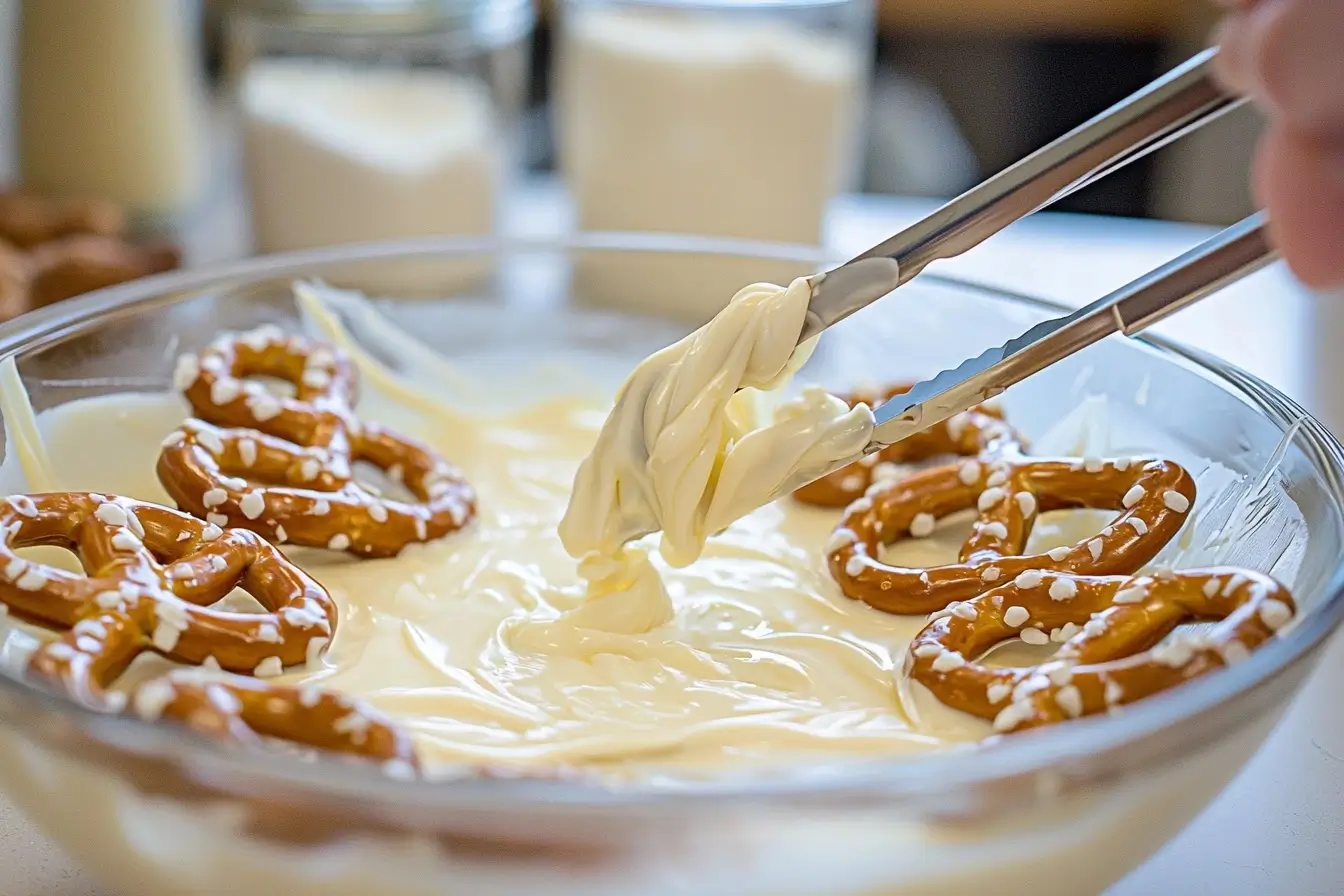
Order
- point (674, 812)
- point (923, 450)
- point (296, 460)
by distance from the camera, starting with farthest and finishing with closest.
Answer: point (923, 450) → point (296, 460) → point (674, 812)

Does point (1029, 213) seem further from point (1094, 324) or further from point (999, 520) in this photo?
point (999, 520)

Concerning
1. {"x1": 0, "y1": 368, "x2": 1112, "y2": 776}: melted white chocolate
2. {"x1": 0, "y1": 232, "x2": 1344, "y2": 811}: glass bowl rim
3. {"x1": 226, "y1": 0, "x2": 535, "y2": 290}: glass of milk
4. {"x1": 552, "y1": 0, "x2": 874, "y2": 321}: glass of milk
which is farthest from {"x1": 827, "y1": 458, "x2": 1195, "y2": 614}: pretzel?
{"x1": 226, "y1": 0, "x2": 535, "y2": 290}: glass of milk

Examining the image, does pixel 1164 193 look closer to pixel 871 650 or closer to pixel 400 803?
pixel 871 650

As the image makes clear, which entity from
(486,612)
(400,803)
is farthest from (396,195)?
(400,803)

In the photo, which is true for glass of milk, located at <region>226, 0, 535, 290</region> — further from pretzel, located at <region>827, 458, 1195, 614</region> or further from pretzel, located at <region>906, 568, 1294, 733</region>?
pretzel, located at <region>906, 568, 1294, 733</region>

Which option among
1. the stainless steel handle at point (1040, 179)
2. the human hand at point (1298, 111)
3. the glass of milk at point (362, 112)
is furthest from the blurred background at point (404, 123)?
the human hand at point (1298, 111)

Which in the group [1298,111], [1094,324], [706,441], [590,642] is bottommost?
[590,642]

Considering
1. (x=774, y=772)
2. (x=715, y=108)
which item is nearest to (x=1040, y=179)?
(x=774, y=772)

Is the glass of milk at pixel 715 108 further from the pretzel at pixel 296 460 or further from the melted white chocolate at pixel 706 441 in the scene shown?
the melted white chocolate at pixel 706 441
